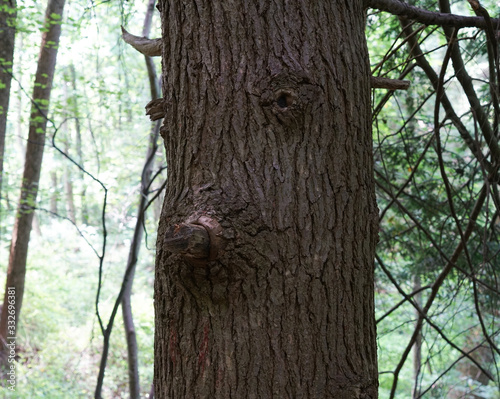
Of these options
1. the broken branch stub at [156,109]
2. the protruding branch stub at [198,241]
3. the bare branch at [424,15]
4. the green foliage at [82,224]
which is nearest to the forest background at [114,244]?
the green foliage at [82,224]

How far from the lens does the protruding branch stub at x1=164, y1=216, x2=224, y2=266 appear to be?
108 centimetres

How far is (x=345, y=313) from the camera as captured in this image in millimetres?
1164

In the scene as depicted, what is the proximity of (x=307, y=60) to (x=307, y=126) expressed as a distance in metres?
0.16

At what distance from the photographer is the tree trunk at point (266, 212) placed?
1.11m

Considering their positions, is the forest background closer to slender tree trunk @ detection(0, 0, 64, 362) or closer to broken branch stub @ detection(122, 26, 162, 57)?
slender tree trunk @ detection(0, 0, 64, 362)

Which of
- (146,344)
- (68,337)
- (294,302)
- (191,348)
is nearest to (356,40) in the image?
(294,302)

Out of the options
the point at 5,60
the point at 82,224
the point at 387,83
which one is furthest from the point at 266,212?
the point at 82,224

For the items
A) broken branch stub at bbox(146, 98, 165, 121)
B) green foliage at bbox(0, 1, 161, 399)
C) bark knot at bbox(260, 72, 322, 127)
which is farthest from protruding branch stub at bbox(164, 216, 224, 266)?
green foliage at bbox(0, 1, 161, 399)

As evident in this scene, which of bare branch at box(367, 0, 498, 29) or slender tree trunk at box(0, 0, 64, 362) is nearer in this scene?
bare branch at box(367, 0, 498, 29)

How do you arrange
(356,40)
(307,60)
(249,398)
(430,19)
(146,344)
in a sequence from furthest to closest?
(146,344), (430,19), (356,40), (307,60), (249,398)

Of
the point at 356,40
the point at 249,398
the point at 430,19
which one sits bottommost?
the point at 249,398

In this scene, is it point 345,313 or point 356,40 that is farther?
point 356,40

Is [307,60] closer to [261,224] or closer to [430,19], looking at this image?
[261,224]

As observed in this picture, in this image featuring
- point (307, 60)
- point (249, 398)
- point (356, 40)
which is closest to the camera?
point (249, 398)
